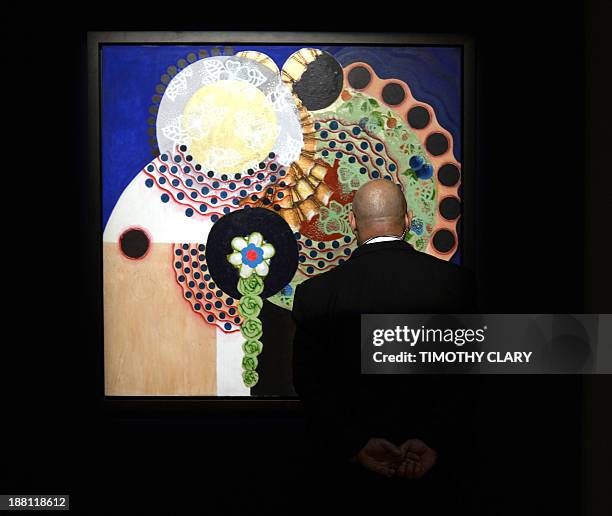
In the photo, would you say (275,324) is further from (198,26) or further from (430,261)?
(198,26)

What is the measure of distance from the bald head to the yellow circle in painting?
1.70 ft

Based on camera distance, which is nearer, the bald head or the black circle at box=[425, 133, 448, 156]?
the bald head

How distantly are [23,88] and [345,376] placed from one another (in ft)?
4.56

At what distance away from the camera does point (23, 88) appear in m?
1.82

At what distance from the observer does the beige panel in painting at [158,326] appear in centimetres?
179

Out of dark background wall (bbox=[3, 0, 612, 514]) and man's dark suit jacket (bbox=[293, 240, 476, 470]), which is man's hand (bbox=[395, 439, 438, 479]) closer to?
man's dark suit jacket (bbox=[293, 240, 476, 470])

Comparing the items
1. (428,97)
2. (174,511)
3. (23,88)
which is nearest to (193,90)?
(23,88)

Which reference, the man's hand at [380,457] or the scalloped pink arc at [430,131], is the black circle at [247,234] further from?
the man's hand at [380,457]

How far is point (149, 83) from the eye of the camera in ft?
5.85

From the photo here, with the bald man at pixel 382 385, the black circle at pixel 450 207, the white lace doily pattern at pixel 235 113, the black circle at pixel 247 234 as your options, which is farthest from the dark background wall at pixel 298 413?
the bald man at pixel 382 385

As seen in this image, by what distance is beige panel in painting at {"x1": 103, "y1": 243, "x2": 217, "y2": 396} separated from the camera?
179 cm

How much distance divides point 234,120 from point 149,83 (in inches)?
11.6

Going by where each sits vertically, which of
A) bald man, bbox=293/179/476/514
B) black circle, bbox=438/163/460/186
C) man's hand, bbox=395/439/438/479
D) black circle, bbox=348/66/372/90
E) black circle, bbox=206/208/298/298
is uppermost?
black circle, bbox=348/66/372/90

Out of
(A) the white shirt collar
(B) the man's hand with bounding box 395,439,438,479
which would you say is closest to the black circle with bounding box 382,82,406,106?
(A) the white shirt collar
